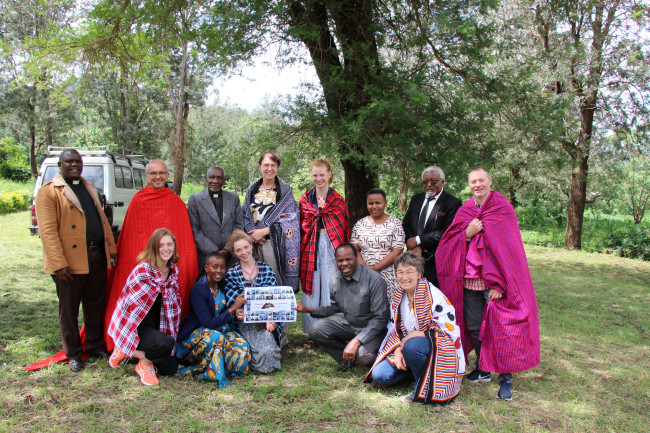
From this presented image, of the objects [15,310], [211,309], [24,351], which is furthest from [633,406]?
[15,310]

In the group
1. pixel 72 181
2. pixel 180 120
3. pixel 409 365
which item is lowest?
pixel 409 365

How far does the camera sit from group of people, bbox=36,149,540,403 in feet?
12.2

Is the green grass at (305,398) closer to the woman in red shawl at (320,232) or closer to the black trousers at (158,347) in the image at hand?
the black trousers at (158,347)

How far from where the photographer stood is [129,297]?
3.86m

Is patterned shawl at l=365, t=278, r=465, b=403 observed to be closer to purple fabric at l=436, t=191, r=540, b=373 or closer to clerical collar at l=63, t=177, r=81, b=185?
purple fabric at l=436, t=191, r=540, b=373

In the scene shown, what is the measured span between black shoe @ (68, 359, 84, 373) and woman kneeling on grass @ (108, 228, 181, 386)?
245 millimetres

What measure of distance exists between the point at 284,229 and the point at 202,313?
120 cm

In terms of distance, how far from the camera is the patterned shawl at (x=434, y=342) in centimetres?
351

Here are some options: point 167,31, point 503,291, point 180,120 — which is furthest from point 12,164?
point 503,291

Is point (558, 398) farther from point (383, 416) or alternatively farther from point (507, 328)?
point (383, 416)

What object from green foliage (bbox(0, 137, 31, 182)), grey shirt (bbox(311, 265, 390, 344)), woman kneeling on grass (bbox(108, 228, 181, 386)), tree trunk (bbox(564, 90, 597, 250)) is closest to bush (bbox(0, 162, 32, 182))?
green foliage (bbox(0, 137, 31, 182))

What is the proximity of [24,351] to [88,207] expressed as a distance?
5.19 feet

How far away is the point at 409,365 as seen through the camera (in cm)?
360

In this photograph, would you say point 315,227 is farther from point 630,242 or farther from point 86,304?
point 630,242
